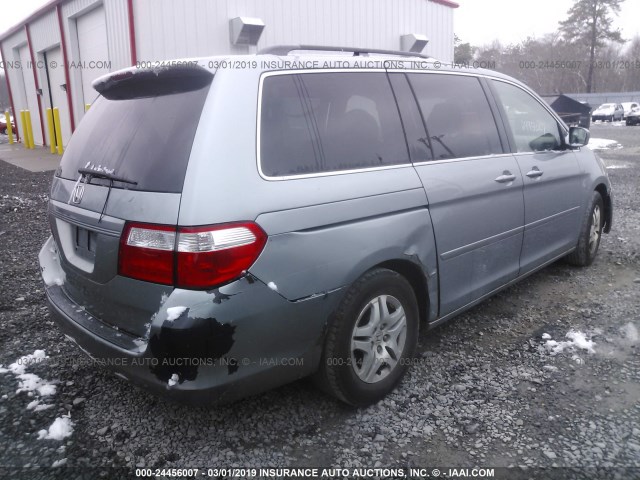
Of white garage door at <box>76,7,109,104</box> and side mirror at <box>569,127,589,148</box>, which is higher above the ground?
white garage door at <box>76,7,109,104</box>

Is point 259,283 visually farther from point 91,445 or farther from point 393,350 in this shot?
point 91,445

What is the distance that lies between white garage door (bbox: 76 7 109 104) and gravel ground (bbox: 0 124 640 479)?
1047 centimetres

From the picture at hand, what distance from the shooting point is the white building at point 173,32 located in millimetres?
10453

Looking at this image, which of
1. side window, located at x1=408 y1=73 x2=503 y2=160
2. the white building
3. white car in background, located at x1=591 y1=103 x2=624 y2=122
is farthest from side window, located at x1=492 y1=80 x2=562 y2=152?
white car in background, located at x1=591 y1=103 x2=624 y2=122

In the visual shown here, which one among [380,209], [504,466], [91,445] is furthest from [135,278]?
[504,466]

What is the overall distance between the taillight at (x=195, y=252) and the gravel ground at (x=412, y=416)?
882mm

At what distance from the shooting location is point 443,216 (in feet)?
9.36

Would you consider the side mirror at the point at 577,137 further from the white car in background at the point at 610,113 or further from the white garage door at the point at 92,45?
the white car in background at the point at 610,113

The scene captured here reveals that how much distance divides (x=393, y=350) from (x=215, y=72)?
1.65 metres

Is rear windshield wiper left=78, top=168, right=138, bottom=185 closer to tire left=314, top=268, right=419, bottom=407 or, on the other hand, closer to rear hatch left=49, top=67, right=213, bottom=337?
rear hatch left=49, top=67, right=213, bottom=337

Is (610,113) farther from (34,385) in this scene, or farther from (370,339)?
(34,385)

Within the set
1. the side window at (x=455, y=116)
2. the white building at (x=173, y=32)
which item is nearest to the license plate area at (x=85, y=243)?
the side window at (x=455, y=116)

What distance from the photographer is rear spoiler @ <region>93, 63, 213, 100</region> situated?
2.20 meters

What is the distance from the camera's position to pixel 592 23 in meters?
50.3
